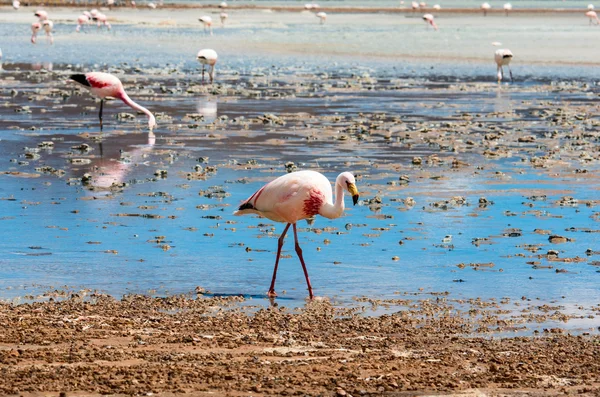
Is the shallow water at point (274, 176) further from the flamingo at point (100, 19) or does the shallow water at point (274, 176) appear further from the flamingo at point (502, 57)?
the flamingo at point (100, 19)

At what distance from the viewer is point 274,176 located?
52.8 feet

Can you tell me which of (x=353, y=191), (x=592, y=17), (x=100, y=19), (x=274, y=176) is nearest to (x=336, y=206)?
(x=353, y=191)

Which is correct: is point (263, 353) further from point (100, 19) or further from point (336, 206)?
point (100, 19)

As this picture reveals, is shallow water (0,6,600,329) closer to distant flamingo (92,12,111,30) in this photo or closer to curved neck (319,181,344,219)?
curved neck (319,181,344,219)

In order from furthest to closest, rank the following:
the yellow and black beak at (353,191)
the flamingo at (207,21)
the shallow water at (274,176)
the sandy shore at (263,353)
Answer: the flamingo at (207,21) → the shallow water at (274,176) → the yellow and black beak at (353,191) → the sandy shore at (263,353)

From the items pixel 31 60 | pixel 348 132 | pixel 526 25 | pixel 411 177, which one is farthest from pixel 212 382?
pixel 526 25

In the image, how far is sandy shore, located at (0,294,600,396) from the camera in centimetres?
711

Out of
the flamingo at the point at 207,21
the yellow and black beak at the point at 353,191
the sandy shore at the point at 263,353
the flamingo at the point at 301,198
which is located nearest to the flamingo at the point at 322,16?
the flamingo at the point at 207,21

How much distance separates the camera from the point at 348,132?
841 inches

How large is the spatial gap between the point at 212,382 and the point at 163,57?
3825 cm

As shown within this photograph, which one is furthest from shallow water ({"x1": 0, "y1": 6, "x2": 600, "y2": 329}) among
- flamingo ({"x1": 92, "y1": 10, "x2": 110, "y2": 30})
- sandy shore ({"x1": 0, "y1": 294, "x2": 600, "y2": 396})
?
flamingo ({"x1": 92, "y1": 10, "x2": 110, "y2": 30})

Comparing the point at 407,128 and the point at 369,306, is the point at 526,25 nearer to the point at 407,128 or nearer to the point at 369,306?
the point at 407,128

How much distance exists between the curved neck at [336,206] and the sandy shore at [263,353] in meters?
0.97

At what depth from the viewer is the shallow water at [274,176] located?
10539 millimetres
